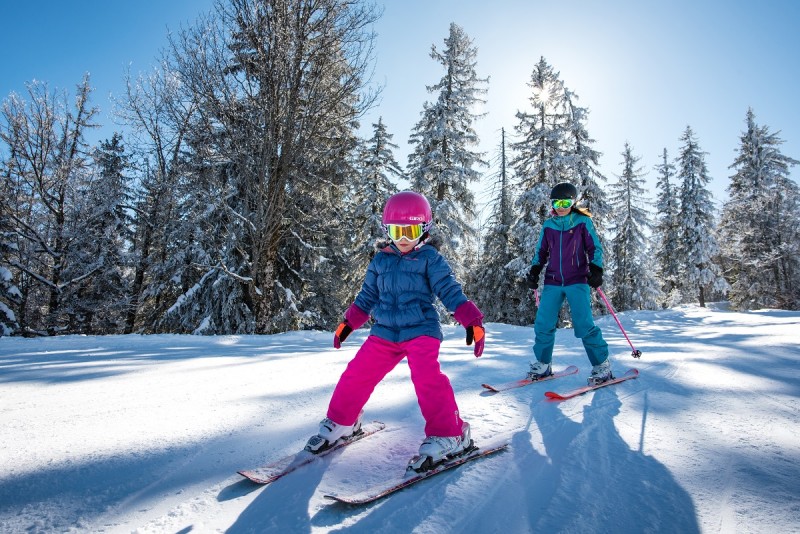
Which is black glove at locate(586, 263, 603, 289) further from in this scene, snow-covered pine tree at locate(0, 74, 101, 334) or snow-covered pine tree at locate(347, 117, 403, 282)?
snow-covered pine tree at locate(0, 74, 101, 334)

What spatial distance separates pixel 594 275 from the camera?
12.5ft

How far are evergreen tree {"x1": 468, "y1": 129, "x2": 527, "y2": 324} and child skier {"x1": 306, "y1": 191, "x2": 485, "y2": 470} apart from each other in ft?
68.0

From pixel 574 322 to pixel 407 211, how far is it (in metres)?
2.34

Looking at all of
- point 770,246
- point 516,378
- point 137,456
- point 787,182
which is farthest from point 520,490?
point 787,182

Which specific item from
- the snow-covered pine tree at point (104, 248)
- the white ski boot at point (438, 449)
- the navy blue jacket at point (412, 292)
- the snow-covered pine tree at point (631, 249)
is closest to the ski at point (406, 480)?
the white ski boot at point (438, 449)

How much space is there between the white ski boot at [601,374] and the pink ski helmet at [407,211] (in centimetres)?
231

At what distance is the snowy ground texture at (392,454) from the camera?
1.48 m

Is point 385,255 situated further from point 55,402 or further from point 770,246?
point 770,246

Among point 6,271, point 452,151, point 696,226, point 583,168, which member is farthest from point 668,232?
point 6,271

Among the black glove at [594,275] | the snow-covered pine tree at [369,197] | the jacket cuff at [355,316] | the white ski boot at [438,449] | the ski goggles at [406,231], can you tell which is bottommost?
the white ski boot at [438,449]

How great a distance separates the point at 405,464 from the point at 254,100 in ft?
34.2

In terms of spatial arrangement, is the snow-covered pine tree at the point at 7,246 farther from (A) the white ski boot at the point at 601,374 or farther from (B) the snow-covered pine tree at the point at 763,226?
(B) the snow-covered pine tree at the point at 763,226

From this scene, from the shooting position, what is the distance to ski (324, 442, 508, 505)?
160 cm

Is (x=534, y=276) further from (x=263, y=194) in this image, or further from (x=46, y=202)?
(x=46, y=202)
